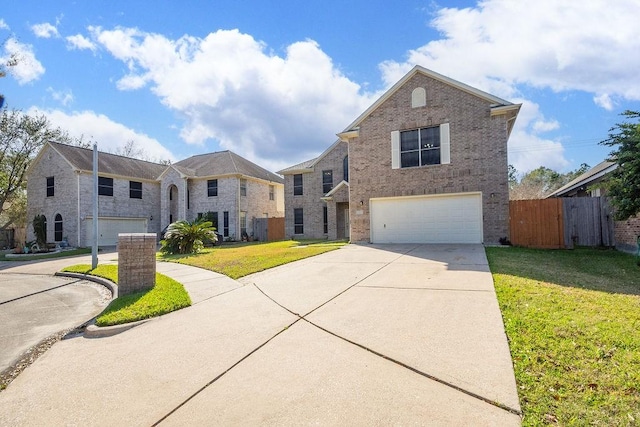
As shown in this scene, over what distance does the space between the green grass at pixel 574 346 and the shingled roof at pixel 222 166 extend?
22485 millimetres

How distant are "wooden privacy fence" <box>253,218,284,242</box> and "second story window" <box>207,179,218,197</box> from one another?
382cm

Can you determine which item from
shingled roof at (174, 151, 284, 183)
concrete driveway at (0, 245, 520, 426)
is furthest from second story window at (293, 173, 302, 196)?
concrete driveway at (0, 245, 520, 426)

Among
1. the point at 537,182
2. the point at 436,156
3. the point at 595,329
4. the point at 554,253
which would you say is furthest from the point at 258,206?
the point at 537,182

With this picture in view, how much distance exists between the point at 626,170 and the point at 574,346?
7.23 m

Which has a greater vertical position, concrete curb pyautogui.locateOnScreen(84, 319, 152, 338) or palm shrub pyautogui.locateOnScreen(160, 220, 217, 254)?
palm shrub pyautogui.locateOnScreen(160, 220, 217, 254)

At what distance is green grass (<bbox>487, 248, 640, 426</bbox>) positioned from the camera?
2.47 m

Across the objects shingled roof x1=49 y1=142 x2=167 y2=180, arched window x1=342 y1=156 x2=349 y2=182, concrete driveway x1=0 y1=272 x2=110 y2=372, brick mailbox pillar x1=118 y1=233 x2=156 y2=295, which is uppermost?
shingled roof x1=49 y1=142 x2=167 y2=180

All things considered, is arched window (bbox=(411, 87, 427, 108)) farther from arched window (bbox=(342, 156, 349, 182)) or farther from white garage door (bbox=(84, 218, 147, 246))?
white garage door (bbox=(84, 218, 147, 246))

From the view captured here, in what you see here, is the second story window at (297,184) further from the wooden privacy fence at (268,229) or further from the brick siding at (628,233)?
the brick siding at (628,233)

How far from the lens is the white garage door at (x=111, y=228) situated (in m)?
23.0

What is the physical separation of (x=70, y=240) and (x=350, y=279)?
2366 cm

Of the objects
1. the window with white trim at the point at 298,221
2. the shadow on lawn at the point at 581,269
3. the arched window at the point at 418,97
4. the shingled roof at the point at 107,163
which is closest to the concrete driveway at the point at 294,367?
the shadow on lawn at the point at 581,269

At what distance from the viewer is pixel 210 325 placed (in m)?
4.79

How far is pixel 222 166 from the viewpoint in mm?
26734
